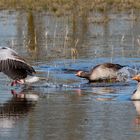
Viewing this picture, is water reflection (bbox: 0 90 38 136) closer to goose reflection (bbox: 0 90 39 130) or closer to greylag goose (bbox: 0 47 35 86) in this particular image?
goose reflection (bbox: 0 90 39 130)

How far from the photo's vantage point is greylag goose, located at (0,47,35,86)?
45.2ft

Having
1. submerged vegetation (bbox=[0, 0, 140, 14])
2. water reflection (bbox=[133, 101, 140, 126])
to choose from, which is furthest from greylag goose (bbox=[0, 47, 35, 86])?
submerged vegetation (bbox=[0, 0, 140, 14])

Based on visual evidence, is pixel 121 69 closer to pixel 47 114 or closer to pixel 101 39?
pixel 47 114

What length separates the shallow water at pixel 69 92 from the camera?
9.08 meters

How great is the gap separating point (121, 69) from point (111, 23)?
14.2 metres

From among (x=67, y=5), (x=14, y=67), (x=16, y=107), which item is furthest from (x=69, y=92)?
(x=67, y=5)

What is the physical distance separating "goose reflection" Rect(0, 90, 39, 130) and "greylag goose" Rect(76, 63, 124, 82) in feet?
6.96

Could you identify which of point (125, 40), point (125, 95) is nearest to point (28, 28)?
point (125, 40)

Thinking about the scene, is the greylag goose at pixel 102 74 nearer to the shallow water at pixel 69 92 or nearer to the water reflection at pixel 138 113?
the shallow water at pixel 69 92

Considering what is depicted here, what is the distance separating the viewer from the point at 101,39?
2300 cm

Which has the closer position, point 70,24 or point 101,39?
point 101,39

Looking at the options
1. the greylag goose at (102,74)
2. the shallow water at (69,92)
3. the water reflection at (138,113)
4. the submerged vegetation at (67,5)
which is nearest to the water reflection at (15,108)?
the shallow water at (69,92)

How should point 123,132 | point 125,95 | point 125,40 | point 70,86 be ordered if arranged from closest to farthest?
point 123,132, point 125,95, point 70,86, point 125,40

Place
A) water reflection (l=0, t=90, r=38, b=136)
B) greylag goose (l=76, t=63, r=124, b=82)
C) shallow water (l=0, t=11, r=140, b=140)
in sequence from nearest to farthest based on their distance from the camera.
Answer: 1. shallow water (l=0, t=11, r=140, b=140)
2. water reflection (l=0, t=90, r=38, b=136)
3. greylag goose (l=76, t=63, r=124, b=82)
